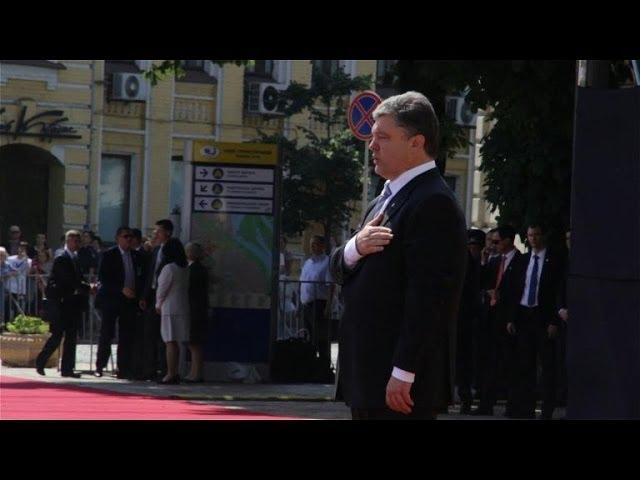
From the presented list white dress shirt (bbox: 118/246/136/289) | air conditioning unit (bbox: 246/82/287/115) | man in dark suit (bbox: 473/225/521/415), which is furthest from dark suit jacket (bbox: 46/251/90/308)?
air conditioning unit (bbox: 246/82/287/115)

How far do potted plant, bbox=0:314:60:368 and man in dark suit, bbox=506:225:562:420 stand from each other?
→ 913cm

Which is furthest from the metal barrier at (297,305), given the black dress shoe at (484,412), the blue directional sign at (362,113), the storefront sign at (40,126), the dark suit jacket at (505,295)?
the storefront sign at (40,126)

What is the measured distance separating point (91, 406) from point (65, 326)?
19.5 feet

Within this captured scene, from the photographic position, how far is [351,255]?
255 inches

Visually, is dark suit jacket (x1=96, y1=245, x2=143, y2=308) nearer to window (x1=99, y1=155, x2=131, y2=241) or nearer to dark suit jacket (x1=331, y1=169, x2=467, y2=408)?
dark suit jacket (x1=331, y1=169, x2=467, y2=408)

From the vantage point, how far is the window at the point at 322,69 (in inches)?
1517

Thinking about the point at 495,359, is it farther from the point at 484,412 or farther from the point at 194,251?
the point at 194,251

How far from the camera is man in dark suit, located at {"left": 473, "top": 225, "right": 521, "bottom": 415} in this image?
59.0 ft

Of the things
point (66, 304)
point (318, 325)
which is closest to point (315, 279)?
point (318, 325)

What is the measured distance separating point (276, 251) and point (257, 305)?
71cm
